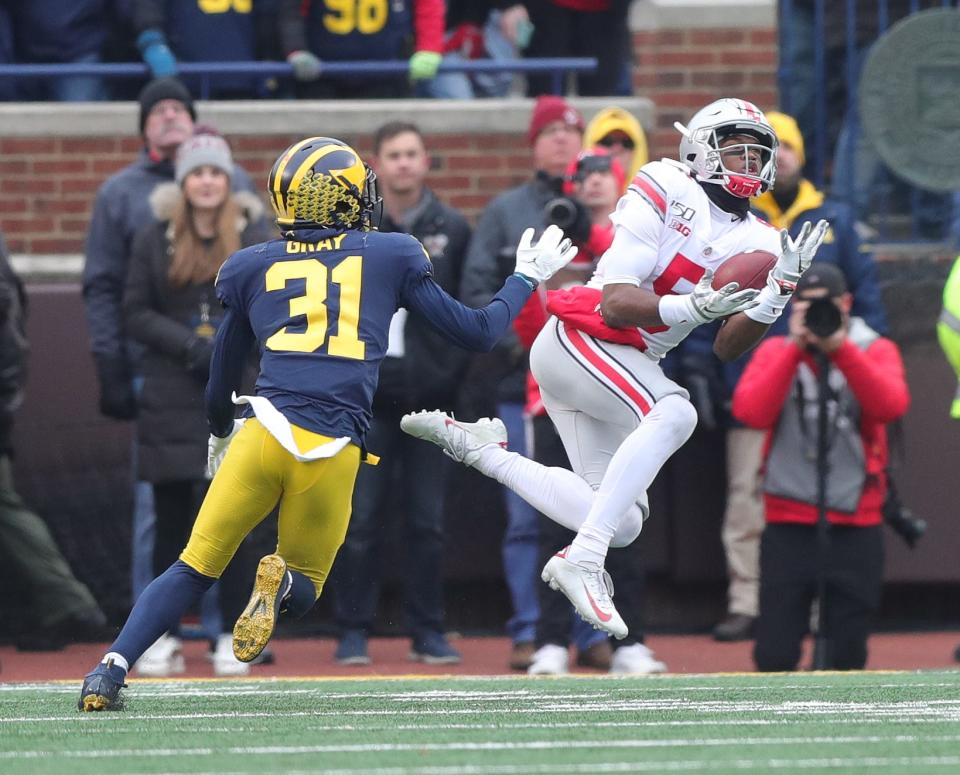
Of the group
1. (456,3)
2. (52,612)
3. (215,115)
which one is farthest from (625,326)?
(456,3)

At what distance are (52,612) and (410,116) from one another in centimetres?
316

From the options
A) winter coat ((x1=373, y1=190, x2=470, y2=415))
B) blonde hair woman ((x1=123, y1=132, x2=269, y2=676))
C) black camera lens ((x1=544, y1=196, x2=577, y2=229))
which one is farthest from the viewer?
winter coat ((x1=373, y1=190, x2=470, y2=415))

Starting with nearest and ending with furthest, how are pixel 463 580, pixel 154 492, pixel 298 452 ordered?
pixel 298 452
pixel 154 492
pixel 463 580

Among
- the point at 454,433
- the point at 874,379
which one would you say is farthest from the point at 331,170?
the point at 874,379

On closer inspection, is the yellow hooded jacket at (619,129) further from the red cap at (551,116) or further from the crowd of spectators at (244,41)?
the crowd of spectators at (244,41)

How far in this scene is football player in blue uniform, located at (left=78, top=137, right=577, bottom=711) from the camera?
6.46 m

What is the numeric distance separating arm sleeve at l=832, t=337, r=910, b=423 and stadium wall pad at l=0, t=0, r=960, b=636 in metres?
1.55

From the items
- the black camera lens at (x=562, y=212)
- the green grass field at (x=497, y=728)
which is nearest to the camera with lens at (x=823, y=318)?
the black camera lens at (x=562, y=212)

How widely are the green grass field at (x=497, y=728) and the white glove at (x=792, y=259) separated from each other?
4.38 ft

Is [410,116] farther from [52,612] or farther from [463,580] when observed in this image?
[52,612]

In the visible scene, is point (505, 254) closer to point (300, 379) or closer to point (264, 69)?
point (264, 69)

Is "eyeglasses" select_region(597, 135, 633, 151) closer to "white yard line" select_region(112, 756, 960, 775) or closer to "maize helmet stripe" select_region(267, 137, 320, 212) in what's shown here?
"maize helmet stripe" select_region(267, 137, 320, 212)

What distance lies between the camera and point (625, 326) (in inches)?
278

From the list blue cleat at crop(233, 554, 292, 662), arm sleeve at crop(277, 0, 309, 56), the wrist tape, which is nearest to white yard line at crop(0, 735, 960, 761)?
blue cleat at crop(233, 554, 292, 662)
